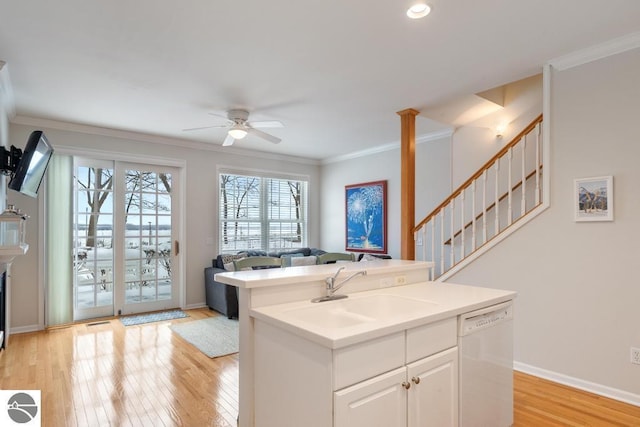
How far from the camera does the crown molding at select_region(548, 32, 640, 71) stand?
2539 millimetres

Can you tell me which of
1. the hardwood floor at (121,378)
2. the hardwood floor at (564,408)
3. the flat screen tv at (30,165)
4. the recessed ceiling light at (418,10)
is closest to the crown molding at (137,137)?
the flat screen tv at (30,165)

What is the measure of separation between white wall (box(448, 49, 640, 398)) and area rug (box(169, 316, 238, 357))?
282 cm

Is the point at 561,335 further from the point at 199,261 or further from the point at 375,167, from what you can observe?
the point at 199,261

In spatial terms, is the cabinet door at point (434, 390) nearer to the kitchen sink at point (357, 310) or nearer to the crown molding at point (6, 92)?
the kitchen sink at point (357, 310)

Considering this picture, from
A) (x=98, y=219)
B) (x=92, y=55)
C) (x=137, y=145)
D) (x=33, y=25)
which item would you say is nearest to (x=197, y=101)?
(x=92, y=55)

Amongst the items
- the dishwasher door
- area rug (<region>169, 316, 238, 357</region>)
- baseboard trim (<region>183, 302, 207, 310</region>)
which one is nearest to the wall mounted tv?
area rug (<region>169, 316, 238, 357</region>)

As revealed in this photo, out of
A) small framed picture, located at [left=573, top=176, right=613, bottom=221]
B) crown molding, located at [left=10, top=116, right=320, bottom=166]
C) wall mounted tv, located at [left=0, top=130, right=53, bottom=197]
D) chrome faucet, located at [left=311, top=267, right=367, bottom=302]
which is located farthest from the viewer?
crown molding, located at [left=10, top=116, right=320, bottom=166]

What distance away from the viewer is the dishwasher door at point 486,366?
1905 millimetres

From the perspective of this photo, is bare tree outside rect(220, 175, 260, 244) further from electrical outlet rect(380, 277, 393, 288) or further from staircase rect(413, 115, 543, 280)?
electrical outlet rect(380, 277, 393, 288)

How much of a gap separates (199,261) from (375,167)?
326 cm

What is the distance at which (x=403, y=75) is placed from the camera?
311 centimetres

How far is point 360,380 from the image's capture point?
1453 mm

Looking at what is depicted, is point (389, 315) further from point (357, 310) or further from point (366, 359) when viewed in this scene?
point (366, 359)

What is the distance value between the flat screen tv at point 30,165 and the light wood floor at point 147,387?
5.20 feet
